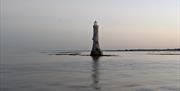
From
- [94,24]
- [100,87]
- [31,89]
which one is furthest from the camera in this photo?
[94,24]

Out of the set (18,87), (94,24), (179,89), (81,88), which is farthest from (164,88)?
(94,24)

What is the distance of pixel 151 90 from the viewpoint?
1738 cm

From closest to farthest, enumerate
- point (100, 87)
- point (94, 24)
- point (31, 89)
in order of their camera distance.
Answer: point (31, 89)
point (100, 87)
point (94, 24)

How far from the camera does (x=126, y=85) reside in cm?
1948

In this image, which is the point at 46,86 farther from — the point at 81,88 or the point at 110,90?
the point at 110,90

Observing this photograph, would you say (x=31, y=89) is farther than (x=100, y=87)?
No

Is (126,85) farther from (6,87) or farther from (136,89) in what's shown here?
(6,87)

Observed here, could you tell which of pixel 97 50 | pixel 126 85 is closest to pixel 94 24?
pixel 97 50

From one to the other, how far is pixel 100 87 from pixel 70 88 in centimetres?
166

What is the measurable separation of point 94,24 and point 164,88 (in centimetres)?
4456

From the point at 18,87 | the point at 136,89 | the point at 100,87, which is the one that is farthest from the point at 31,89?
the point at 136,89

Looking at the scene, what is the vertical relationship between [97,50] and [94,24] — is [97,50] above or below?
below

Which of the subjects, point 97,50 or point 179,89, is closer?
point 179,89

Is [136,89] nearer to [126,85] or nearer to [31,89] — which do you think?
[126,85]
